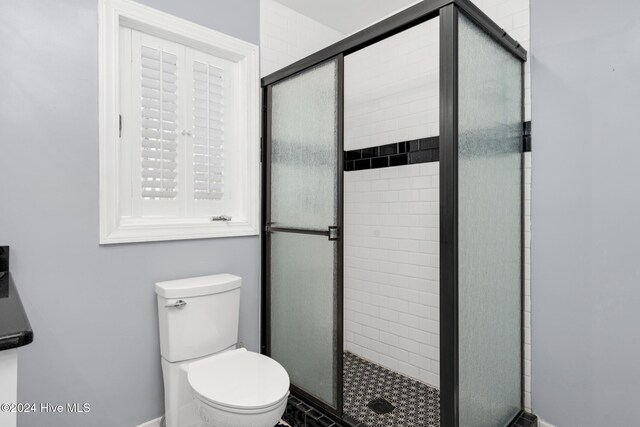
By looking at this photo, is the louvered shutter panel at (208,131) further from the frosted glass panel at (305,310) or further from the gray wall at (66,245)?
the frosted glass panel at (305,310)

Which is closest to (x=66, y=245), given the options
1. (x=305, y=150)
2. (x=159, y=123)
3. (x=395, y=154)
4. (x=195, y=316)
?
(x=195, y=316)

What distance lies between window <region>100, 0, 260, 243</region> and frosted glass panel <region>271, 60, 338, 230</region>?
0.53 feet

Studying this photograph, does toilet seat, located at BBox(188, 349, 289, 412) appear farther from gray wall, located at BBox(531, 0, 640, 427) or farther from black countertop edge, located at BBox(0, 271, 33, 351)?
gray wall, located at BBox(531, 0, 640, 427)

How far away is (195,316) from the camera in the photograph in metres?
1.85

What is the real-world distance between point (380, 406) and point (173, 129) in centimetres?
201

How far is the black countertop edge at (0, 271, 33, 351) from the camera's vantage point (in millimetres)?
755

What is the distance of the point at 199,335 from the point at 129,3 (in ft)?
5.66

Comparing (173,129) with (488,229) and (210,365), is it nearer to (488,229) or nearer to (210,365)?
(210,365)

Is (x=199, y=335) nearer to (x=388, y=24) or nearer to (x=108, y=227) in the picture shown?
(x=108, y=227)

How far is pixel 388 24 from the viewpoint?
1.63m

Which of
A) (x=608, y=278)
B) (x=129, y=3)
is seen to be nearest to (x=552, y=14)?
(x=608, y=278)

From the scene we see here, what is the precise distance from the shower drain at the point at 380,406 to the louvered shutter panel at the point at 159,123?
1685mm

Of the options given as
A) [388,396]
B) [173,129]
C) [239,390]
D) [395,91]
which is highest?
[395,91]

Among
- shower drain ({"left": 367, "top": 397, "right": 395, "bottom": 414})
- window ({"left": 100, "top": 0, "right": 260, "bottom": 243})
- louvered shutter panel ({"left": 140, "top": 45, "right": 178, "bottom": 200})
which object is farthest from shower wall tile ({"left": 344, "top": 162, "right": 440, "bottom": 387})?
louvered shutter panel ({"left": 140, "top": 45, "right": 178, "bottom": 200})
